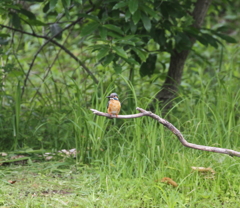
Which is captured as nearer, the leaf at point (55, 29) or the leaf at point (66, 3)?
the leaf at point (66, 3)

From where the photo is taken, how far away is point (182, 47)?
3826 mm

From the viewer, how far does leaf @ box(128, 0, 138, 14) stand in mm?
2992

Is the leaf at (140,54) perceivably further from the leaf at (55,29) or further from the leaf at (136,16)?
the leaf at (55,29)

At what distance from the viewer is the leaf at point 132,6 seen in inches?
118

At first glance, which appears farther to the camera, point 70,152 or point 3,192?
point 70,152

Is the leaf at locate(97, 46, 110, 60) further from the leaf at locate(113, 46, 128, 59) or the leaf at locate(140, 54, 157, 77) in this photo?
the leaf at locate(140, 54, 157, 77)

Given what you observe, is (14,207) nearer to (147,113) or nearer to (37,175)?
(37,175)

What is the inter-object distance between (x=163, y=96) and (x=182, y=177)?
1.85 m

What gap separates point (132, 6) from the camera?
3.01m

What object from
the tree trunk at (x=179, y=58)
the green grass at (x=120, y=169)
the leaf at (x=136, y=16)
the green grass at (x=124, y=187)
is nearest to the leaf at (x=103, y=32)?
the leaf at (x=136, y=16)

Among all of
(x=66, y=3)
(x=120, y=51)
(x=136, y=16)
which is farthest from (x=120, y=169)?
(x=66, y=3)

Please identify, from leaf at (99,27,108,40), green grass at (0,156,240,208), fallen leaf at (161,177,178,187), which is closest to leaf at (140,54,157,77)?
leaf at (99,27,108,40)

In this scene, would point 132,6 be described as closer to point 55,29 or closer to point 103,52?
point 103,52

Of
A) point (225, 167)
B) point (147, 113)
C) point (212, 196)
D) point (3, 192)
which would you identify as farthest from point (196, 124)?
point (3, 192)
